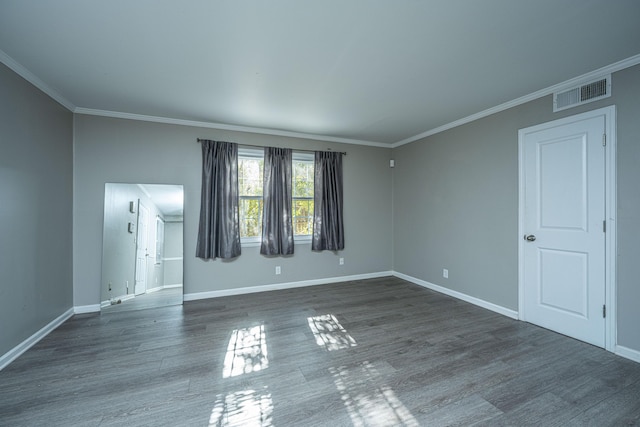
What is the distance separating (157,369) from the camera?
7.07 ft

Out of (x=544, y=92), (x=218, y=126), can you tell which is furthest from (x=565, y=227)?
(x=218, y=126)

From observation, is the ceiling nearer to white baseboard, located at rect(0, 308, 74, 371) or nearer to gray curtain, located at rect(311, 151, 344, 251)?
gray curtain, located at rect(311, 151, 344, 251)

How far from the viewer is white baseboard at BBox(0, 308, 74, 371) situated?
2195mm

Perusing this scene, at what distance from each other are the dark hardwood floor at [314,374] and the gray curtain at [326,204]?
60.2 inches

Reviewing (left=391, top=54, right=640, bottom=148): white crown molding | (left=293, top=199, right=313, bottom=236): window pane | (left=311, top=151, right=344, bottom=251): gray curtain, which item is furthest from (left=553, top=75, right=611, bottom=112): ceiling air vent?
(left=293, top=199, right=313, bottom=236): window pane

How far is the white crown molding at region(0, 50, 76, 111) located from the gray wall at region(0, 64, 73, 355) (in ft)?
0.16

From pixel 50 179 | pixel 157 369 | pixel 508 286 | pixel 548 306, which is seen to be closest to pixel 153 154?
pixel 50 179

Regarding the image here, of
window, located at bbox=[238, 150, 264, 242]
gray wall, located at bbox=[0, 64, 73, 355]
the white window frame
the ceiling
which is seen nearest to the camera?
the ceiling

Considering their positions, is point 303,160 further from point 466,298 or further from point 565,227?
point 565,227

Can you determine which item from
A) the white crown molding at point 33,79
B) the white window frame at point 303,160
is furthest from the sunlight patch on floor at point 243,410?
the white crown molding at point 33,79

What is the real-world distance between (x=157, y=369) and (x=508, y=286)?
379cm

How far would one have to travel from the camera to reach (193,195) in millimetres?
3842

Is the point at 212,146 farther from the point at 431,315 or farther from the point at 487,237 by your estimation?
the point at 487,237

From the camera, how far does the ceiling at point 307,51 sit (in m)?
1.76
